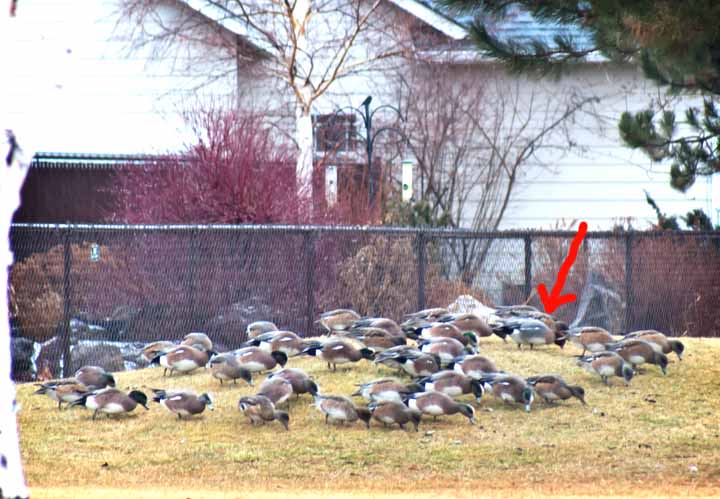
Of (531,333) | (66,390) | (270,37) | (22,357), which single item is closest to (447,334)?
(531,333)

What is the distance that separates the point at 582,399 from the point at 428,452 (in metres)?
2.21

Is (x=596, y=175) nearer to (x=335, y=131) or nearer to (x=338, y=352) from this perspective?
(x=335, y=131)

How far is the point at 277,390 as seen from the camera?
442 inches

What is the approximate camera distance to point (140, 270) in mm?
17125

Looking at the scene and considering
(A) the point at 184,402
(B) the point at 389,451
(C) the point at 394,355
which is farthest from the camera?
(C) the point at 394,355

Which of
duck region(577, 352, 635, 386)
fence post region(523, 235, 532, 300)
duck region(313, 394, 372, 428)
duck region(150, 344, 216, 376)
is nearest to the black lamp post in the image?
fence post region(523, 235, 532, 300)

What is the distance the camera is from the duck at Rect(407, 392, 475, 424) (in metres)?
10.9

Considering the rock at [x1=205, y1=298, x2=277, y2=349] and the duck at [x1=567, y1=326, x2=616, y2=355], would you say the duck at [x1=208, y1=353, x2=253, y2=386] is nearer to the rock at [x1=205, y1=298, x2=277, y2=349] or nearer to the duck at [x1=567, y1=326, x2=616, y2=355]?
the duck at [x1=567, y1=326, x2=616, y2=355]

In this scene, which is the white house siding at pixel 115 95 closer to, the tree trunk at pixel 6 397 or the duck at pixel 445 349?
the duck at pixel 445 349

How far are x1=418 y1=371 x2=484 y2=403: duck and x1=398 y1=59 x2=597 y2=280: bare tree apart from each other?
47.8 ft

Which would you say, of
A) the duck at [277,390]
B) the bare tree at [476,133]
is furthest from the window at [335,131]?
the duck at [277,390]

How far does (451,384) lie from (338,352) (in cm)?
170

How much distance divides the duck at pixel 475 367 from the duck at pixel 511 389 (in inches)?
10.5

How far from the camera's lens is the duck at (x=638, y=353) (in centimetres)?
1273
